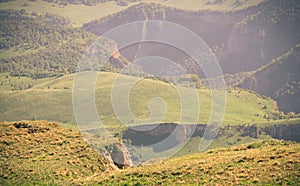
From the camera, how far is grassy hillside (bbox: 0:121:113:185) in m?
52.0

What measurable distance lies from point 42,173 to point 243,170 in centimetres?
2147

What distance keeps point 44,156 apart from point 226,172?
73.2 feet

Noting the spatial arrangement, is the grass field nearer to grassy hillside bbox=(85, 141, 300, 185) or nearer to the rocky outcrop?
grassy hillside bbox=(85, 141, 300, 185)

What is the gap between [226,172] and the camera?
46.5 metres

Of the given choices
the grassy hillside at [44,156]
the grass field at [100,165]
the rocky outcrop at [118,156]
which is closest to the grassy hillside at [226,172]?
the grass field at [100,165]

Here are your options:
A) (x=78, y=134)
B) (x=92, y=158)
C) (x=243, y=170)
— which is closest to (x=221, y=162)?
(x=243, y=170)

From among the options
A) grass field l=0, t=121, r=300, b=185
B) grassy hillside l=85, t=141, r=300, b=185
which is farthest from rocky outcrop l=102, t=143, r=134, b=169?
grassy hillside l=85, t=141, r=300, b=185

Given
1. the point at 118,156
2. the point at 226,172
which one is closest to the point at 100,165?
the point at 118,156

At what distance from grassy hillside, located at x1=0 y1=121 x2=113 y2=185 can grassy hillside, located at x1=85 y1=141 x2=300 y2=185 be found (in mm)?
4514

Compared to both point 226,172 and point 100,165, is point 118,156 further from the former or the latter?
point 226,172

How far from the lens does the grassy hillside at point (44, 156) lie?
52.0 meters

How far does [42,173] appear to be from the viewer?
5238 cm

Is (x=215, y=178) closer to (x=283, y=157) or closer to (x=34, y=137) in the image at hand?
(x=283, y=157)

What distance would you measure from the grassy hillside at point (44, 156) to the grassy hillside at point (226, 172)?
4.51 m
